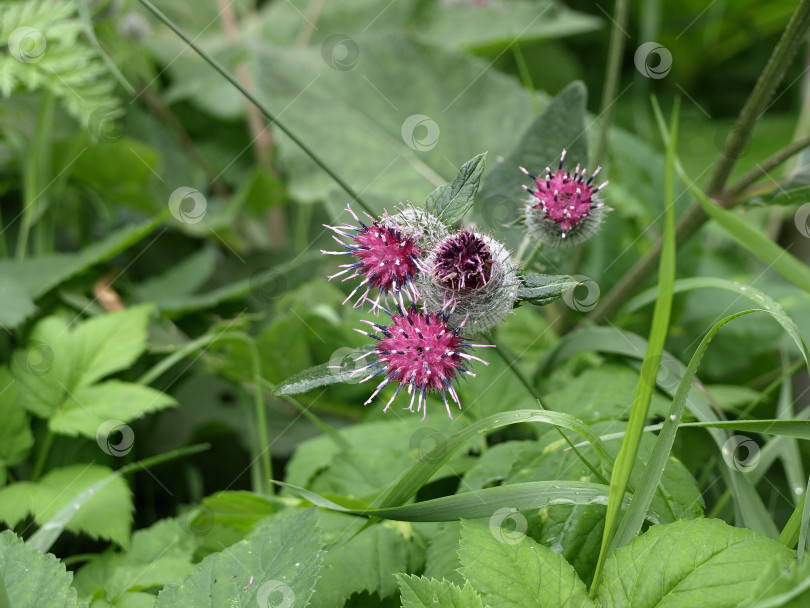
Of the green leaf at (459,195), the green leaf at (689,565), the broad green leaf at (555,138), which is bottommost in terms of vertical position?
the green leaf at (689,565)

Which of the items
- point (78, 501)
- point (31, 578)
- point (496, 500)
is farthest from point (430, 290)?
point (78, 501)

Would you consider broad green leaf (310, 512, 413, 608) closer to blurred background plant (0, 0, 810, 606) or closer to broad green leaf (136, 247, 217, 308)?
blurred background plant (0, 0, 810, 606)

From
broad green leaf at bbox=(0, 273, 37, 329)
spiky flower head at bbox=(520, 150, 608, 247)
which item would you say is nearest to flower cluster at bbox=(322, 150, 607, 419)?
spiky flower head at bbox=(520, 150, 608, 247)

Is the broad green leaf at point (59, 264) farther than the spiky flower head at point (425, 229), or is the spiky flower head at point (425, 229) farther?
the broad green leaf at point (59, 264)

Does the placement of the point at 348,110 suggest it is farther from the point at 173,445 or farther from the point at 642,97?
the point at 642,97

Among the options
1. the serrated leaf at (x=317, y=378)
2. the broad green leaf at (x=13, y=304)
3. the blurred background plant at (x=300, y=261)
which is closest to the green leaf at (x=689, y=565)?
the blurred background plant at (x=300, y=261)

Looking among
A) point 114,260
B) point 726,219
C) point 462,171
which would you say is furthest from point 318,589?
point 114,260

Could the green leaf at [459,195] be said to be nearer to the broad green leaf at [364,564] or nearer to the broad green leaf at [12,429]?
the broad green leaf at [364,564]

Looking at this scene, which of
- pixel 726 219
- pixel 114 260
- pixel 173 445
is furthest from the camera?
pixel 114 260
